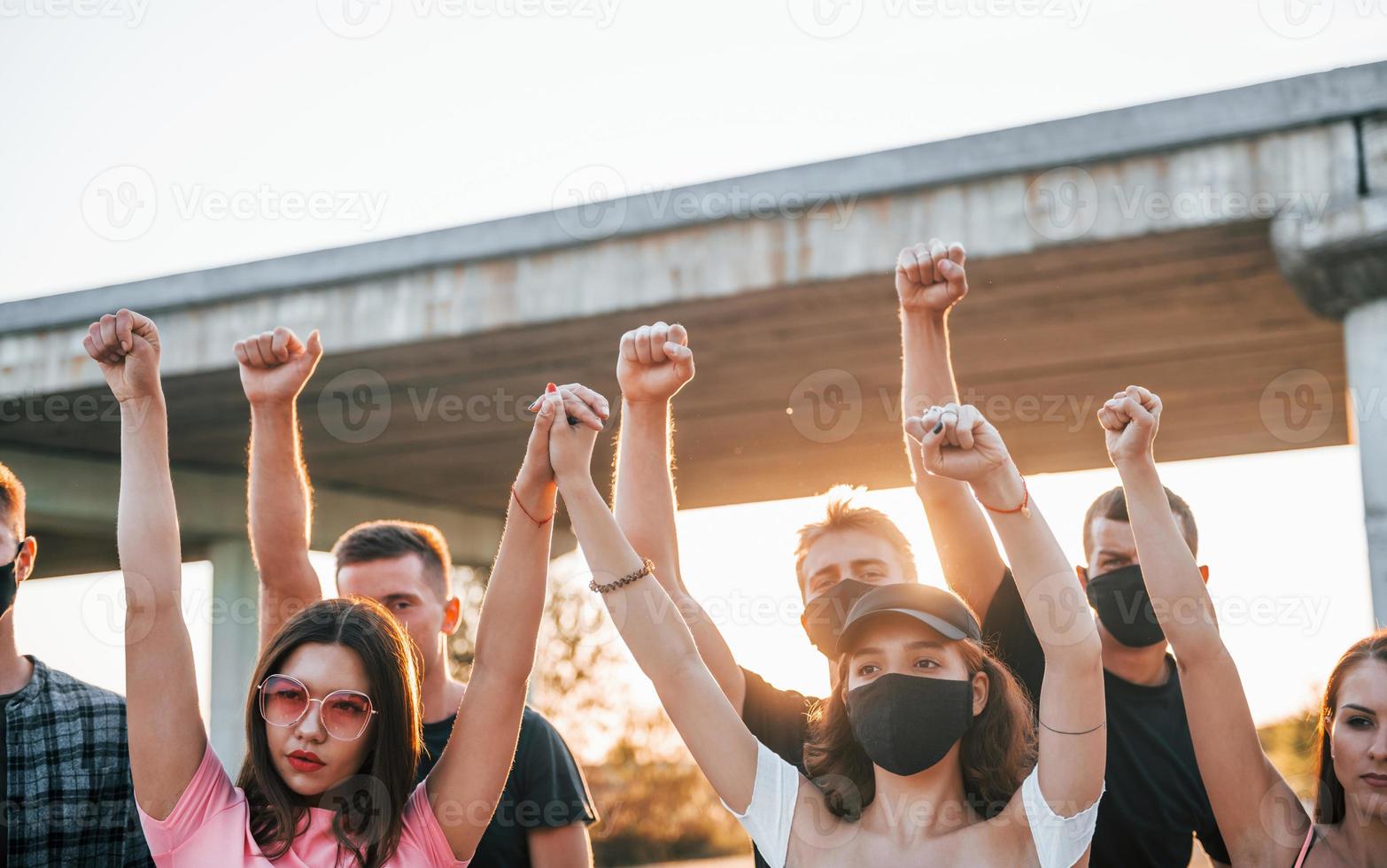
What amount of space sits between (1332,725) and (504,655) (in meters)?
1.97

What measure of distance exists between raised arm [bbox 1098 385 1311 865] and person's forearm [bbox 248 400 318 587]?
2116 millimetres

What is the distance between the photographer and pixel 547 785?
3729 millimetres

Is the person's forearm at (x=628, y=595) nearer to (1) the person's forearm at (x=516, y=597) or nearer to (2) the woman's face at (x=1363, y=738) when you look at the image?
(1) the person's forearm at (x=516, y=597)

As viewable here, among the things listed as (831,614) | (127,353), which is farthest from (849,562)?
(127,353)

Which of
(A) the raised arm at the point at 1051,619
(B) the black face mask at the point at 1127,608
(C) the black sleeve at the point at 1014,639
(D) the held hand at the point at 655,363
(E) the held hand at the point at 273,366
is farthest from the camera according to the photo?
(B) the black face mask at the point at 1127,608

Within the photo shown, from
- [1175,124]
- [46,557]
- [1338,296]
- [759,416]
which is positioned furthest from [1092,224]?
[46,557]

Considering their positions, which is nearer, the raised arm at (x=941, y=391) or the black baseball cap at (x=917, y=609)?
the black baseball cap at (x=917, y=609)

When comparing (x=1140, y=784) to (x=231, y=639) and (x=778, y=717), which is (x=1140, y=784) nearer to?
(x=778, y=717)

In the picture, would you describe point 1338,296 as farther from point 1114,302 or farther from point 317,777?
point 317,777

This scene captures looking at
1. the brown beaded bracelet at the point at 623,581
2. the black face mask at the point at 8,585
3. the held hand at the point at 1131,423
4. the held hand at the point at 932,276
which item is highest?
the held hand at the point at 932,276

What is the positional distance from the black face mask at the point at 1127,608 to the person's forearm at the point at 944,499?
0.34 m

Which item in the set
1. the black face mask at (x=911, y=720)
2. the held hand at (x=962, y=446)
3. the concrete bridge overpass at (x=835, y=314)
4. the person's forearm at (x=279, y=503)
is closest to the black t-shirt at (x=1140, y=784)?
the black face mask at (x=911, y=720)

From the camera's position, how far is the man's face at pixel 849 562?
363 cm

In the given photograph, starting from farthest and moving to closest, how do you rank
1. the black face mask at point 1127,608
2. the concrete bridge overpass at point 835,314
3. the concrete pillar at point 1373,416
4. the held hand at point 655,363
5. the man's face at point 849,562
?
the concrete bridge overpass at point 835,314
the concrete pillar at point 1373,416
the black face mask at point 1127,608
the man's face at point 849,562
the held hand at point 655,363
